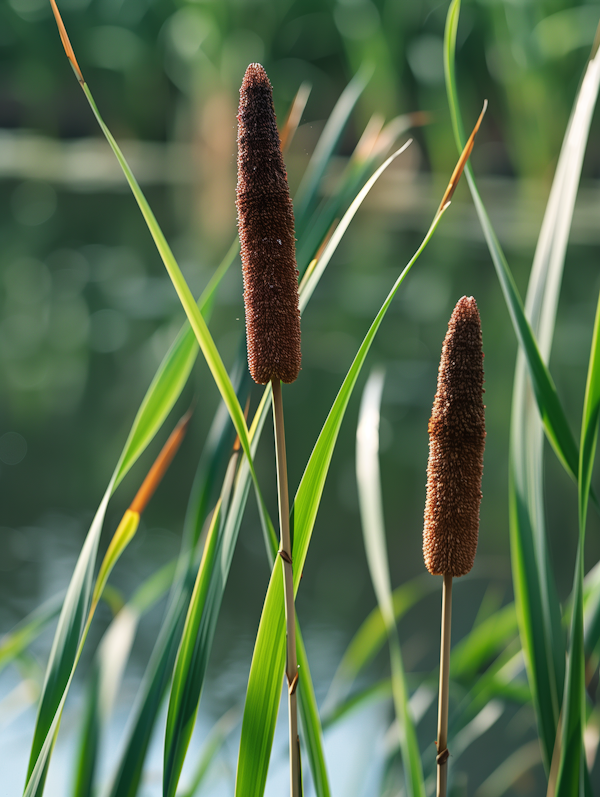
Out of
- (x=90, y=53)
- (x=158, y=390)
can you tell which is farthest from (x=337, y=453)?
(x=90, y=53)

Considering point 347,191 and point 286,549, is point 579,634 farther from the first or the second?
point 347,191

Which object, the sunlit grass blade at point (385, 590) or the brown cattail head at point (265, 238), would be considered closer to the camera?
the brown cattail head at point (265, 238)

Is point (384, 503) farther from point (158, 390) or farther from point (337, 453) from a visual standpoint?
point (158, 390)

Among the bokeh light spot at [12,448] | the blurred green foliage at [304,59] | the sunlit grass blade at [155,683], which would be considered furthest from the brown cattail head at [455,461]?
the blurred green foliage at [304,59]

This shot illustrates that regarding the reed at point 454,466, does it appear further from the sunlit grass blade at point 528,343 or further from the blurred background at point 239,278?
the blurred background at point 239,278

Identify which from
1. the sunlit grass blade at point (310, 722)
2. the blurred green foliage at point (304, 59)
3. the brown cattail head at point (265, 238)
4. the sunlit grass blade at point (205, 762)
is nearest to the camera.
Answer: the brown cattail head at point (265, 238)
